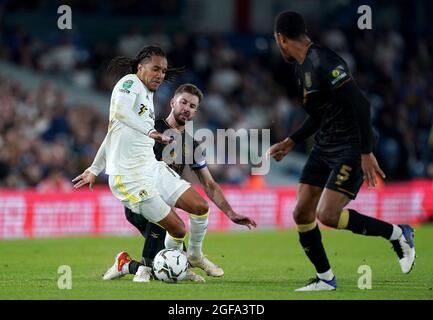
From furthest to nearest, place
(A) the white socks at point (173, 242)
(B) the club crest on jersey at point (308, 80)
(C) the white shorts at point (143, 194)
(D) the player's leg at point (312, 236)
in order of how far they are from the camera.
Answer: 1. (A) the white socks at point (173, 242)
2. (C) the white shorts at point (143, 194)
3. (D) the player's leg at point (312, 236)
4. (B) the club crest on jersey at point (308, 80)

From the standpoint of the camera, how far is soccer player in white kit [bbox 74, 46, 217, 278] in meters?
10.1

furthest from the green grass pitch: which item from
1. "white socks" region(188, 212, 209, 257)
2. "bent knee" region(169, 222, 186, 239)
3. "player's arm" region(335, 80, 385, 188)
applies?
"player's arm" region(335, 80, 385, 188)

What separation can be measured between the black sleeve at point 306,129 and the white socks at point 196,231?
1.29m

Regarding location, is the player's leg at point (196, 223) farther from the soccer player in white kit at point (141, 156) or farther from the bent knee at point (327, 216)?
the bent knee at point (327, 216)

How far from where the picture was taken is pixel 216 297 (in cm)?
937

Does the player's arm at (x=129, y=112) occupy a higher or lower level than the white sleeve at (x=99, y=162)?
higher

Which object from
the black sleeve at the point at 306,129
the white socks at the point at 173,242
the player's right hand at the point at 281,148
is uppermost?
the black sleeve at the point at 306,129

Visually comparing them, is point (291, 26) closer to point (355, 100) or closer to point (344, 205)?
point (355, 100)

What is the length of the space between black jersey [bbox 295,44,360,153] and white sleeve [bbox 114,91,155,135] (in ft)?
5.08

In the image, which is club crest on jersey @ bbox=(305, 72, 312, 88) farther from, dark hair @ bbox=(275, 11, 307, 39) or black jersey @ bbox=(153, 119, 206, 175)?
black jersey @ bbox=(153, 119, 206, 175)

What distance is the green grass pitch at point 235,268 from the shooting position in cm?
966

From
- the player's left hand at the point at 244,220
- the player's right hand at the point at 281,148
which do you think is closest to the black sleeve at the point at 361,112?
the player's right hand at the point at 281,148

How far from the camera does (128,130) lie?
1022 centimetres
